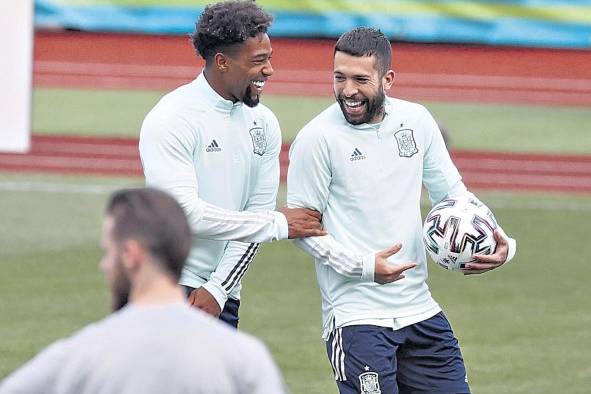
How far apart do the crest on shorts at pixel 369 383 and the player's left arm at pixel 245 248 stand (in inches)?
27.4

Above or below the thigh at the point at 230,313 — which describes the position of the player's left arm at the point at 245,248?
above

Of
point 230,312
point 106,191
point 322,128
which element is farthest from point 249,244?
point 106,191

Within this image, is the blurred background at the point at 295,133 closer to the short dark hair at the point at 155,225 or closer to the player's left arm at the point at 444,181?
the player's left arm at the point at 444,181

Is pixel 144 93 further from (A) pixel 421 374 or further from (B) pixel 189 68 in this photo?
(A) pixel 421 374

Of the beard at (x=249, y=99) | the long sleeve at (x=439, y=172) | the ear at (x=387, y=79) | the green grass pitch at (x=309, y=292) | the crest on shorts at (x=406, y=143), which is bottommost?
the green grass pitch at (x=309, y=292)

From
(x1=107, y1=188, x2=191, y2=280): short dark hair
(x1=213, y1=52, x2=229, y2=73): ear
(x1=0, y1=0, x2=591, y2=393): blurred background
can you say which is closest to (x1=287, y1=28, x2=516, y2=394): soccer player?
(x1=213, y1=52, x2=229, y2=73): ear

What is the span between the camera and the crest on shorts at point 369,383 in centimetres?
602

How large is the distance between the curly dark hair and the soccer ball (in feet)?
3.74

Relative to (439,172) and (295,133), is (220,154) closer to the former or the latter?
(439,172)

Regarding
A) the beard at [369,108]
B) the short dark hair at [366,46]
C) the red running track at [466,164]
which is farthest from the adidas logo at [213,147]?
the red running track at [466,164]

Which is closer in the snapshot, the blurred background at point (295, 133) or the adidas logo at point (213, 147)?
the adidas logo at point (213, 147)

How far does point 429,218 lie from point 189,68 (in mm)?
19777

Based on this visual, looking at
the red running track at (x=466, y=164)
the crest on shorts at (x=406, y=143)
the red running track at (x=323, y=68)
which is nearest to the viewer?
the crest on shorts at (x=406, y=143)

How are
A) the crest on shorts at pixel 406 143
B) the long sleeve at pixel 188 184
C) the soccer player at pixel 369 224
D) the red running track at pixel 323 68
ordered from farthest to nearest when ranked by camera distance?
the red running track at pixel 323 68 → the crest on shorts at pixel 406 143 → the soccer player at pixel 369 224 → the long sleeve at pixel 188 184
